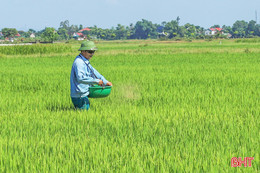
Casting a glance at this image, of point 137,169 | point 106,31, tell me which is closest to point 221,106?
point 137,169

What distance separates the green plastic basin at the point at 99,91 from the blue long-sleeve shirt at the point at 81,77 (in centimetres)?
8

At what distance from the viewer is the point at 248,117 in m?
5.01

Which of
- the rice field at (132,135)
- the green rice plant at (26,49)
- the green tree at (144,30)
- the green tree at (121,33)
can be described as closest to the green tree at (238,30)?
the green tree at (144,30)

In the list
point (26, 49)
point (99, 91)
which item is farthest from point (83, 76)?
point (26, 49)

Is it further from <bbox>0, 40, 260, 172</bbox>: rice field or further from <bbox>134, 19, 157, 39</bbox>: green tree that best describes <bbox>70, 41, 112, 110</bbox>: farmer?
<bbox>134, 19, 157, 39</bbox>: green tree

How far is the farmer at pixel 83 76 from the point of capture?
5.24 metres

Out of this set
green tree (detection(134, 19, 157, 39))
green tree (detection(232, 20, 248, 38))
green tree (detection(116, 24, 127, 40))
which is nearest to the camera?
green tree (detection(232, 20, 248, 38))

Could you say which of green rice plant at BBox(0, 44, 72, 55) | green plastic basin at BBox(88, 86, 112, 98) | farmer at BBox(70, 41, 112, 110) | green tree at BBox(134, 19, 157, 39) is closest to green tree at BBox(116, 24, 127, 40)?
green tree at BBox(134, 19, 157, 39)

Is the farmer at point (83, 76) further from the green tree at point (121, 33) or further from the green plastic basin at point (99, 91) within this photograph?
the green tree at point (121, 33)

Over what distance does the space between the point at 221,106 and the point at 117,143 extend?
9.48 ft

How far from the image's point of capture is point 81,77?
5266 mm

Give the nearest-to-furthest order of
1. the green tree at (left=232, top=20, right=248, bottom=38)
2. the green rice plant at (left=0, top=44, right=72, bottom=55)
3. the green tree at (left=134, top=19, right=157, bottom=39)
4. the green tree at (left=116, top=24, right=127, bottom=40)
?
the green rice plant at (left=0, top=44, right=72, bottom=55) → the green tree at (left=232, top=20, right=248, bottom=38) → the green tree at (left=116, top=24, right=127, bottom=40) → the green tree at (left=134, top=19, right=157, bottom=39)

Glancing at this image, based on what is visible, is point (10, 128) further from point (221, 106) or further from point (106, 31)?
point (106, 31)

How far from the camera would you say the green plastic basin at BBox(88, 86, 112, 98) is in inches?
205
